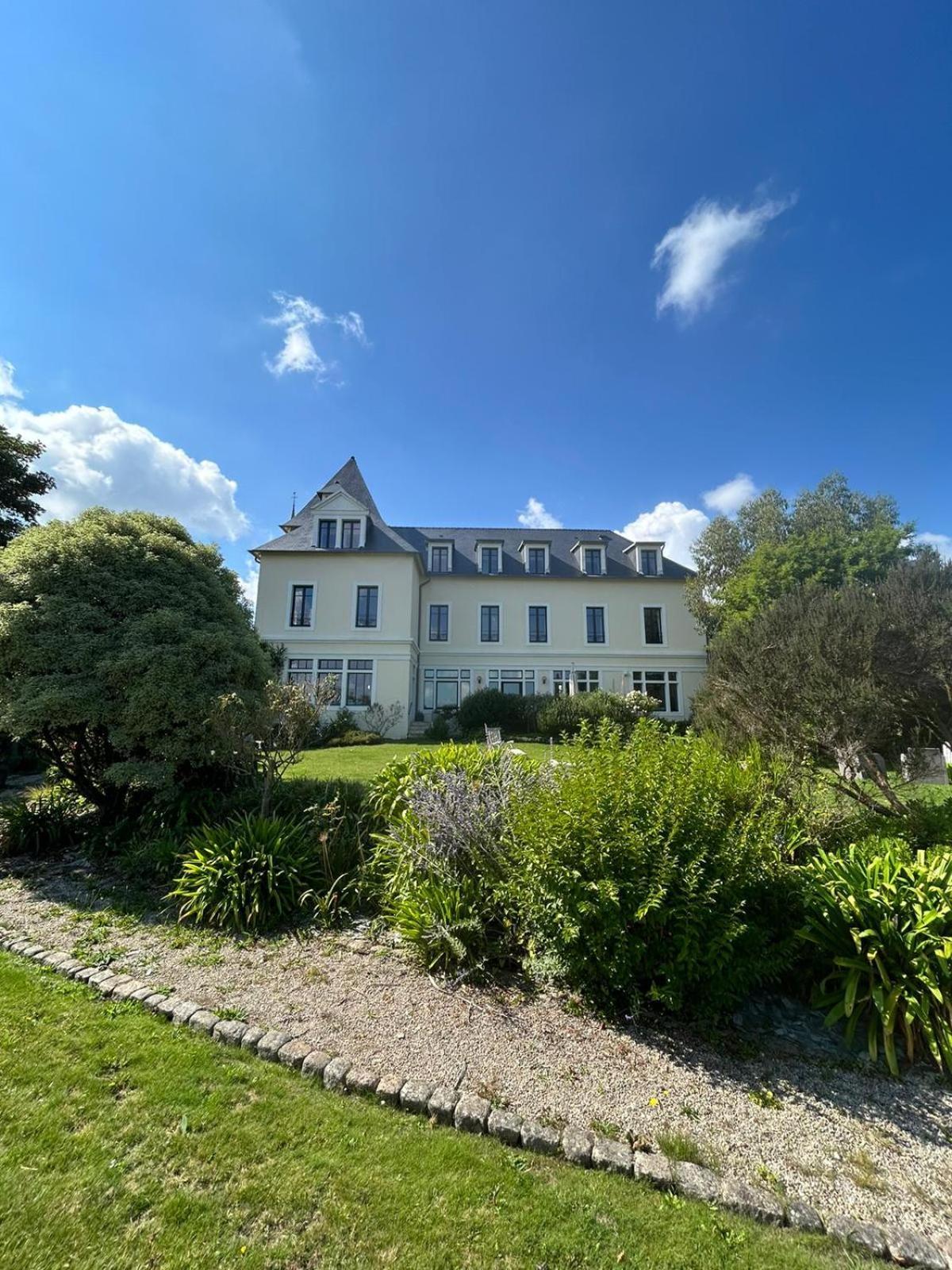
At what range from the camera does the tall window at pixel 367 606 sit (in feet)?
73.3

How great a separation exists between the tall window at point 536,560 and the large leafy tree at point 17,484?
18.7 metres

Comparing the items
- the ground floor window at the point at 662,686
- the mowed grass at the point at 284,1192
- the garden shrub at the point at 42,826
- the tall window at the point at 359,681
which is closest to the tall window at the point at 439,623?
the tall window at the point at 359,681

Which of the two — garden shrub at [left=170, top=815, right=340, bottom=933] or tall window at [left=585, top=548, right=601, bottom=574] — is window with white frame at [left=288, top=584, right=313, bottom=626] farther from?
garden shrub at [left=170, top=815, right=340, bottom=933]

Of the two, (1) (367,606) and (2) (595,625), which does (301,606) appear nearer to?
(1) (367,606)

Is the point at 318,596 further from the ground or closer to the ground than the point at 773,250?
closer to the ground

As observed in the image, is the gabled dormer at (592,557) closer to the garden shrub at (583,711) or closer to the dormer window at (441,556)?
the dormer window at (441,556)

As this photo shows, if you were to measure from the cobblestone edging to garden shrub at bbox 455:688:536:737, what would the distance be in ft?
56.8

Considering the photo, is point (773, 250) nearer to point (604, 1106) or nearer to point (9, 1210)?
point (604, 1106)

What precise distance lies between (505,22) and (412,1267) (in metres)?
12.5

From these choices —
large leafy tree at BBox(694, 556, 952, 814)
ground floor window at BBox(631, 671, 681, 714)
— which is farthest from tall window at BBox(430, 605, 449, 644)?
large leafy tree at BBox(694, 556, 952, 814)

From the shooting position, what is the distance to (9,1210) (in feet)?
6.61

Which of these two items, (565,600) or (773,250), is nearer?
(773,250)

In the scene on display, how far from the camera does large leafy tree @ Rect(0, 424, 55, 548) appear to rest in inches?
542

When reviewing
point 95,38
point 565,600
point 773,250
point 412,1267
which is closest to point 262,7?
point 95,38
